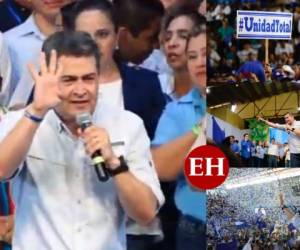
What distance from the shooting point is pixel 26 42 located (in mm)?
3369

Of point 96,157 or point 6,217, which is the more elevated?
point 96,157

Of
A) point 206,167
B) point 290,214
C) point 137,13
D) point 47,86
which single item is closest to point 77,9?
point 137,13

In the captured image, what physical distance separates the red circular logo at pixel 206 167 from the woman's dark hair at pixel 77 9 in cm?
88

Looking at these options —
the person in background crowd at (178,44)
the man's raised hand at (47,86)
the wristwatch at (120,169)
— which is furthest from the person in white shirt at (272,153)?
the man's raised hand at (47,86)

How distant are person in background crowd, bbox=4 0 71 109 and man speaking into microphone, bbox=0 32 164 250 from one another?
5cm

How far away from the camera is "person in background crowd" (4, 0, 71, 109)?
3355 millimetres

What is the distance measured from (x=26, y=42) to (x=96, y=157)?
704 mm

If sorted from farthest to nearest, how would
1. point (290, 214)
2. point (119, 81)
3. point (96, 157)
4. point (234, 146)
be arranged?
point (290, 214) → point (234, 146) → point (119, 81) → point (96, 157)

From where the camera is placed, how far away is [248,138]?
3.56 m

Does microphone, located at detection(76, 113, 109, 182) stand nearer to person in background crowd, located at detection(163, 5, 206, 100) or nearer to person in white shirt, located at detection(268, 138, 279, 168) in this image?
person in background crowd, located at detection(163, 5, 206, 100)

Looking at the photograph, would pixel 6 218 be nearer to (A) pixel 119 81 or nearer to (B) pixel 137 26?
(A) pixel 119 81

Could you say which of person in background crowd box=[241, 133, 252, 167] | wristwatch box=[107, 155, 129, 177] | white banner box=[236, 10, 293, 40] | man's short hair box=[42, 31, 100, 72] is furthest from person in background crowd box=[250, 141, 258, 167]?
man's short hair box=[42, 31, 100, 72]

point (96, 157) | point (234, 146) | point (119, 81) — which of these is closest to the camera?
point (96, 157)

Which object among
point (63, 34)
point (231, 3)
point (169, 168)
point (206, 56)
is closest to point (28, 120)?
point (63, 34)
